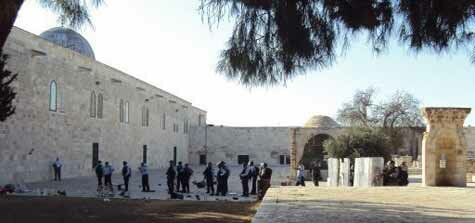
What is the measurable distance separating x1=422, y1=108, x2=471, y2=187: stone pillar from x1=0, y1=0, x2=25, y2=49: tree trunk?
39.6 feet

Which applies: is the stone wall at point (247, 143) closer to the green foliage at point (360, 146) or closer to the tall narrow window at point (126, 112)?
the tall narrow window at point (126, 112)

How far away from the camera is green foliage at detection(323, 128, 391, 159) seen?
2523 centimetres

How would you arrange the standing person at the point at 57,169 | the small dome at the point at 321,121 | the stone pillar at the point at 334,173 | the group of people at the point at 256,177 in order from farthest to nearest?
the small dome at the point at 321,121 < the standing person at the point at 57,169 < the stone pillar at the point at 334,173 < the group of people at the point at 256,177

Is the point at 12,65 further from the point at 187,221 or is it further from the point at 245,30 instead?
the point at 245,30

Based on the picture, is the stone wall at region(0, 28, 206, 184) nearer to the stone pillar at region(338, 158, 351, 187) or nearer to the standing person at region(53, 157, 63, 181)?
the standing person at region(53, 157, 63, 181)

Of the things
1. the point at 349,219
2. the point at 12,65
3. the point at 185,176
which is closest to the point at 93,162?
the point at 12,65

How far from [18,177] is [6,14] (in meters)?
16.4

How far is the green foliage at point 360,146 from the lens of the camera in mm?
25234

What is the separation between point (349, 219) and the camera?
782cm

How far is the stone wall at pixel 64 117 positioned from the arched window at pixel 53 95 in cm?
21

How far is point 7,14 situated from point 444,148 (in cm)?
1308

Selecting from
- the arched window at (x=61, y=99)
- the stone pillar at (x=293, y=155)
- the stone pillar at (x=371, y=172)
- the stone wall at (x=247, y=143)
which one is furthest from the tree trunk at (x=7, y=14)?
the stone wall at (x=247, y=143)

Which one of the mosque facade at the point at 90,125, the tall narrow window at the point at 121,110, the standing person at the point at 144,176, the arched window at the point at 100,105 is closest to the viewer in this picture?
the standing person at the point at 144,176

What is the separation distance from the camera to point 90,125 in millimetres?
26844
